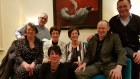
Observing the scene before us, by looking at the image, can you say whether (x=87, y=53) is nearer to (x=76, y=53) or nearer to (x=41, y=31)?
(x=76, y=53)

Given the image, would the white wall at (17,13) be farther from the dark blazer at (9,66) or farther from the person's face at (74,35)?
the dark blazer at (9,66)

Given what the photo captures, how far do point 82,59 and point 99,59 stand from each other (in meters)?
0.35

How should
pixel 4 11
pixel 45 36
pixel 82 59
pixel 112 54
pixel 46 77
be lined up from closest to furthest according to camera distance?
1. pixel 46 77
2. pixel 112 54
3. pixel 82 59
4. pixel 45 36
5. pixel 4 11

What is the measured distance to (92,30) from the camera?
4520mm

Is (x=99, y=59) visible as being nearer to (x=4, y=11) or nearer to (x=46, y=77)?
(x=46, y=77)

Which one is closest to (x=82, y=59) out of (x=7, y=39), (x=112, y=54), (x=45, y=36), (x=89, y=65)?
(x=89, y=65)

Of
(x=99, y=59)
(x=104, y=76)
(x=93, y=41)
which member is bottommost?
(x=104, y=76)

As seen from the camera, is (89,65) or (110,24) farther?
(110,24)

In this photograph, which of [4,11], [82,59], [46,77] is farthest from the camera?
[4,11]

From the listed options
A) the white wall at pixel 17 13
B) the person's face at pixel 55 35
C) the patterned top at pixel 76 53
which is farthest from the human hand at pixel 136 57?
the white wall at pixel 17 13

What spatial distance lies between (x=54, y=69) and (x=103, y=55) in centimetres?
70

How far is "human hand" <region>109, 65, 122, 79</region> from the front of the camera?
110 inches

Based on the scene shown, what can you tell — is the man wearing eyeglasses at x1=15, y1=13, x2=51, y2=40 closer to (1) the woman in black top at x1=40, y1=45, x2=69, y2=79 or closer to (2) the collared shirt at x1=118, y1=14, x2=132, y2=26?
(1) the woman in black top at x1=40, y1=45, x2=69, y2=79

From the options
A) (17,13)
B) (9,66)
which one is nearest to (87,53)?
(9,66)
